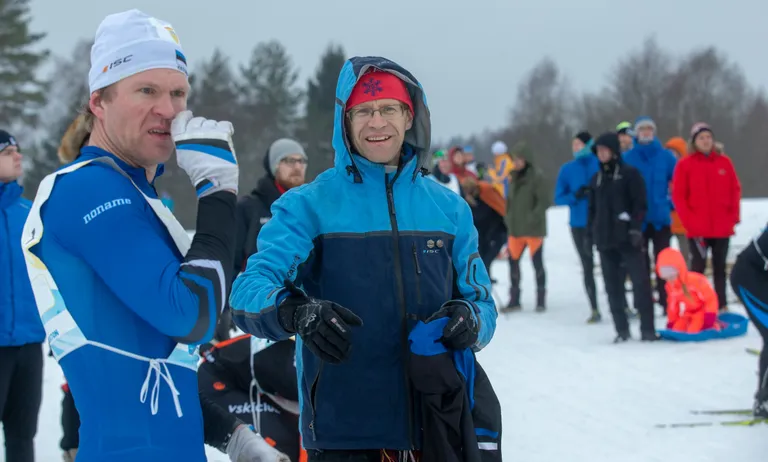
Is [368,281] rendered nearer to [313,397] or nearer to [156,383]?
[313,397]

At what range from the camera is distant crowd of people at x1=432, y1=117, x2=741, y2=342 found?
7.88 meters

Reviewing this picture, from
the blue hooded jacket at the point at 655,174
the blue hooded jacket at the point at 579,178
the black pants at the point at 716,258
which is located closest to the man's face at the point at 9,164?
the blue hooded jacket at the point at 655,174

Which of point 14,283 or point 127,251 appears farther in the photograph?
point 14,283

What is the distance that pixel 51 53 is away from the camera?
37.1 meters

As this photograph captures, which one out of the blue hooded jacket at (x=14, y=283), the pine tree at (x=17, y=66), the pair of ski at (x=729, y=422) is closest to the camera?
the blue hooded jacket at (x=14, y=283)

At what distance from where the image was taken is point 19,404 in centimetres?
414

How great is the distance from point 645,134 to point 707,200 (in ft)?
3.65

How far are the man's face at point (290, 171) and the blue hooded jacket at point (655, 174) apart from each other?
451 cm

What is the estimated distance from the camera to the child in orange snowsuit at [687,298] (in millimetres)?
7758

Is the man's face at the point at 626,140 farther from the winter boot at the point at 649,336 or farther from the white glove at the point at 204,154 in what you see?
the white glove at the point at 204,154

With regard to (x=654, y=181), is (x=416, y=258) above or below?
below

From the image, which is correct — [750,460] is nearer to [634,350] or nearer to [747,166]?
[634,350]

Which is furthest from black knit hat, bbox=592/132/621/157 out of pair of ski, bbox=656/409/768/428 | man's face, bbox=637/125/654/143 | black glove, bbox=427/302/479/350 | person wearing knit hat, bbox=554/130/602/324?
black glove, bbox=427/302/479/350

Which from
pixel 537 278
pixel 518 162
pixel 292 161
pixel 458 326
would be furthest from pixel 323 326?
pixel 518 162
